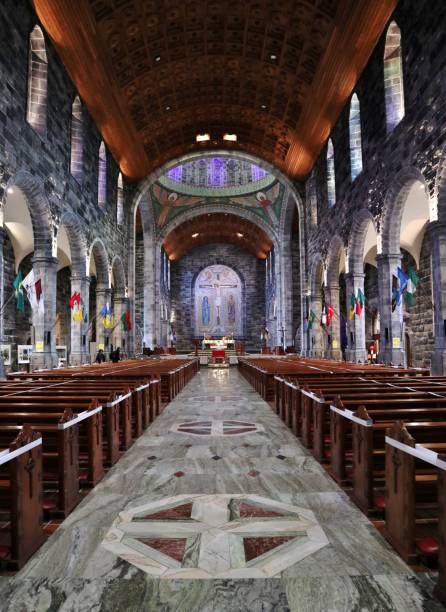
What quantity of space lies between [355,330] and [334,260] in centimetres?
417

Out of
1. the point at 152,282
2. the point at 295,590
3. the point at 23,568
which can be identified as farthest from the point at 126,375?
the point at 152,282

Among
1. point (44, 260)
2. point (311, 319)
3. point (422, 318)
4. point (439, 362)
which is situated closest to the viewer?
point (439, 362)

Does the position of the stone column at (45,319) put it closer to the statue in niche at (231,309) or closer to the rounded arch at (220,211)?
the rounded arch at (220,211)

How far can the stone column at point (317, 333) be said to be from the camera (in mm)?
21734

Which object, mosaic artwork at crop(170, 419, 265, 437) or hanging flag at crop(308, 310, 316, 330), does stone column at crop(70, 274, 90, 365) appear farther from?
hanging flag at crop(308, 310, 316, 330)

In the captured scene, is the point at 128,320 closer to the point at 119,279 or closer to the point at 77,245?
the point at 119,279

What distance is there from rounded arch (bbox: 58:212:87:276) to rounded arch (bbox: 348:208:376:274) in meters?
9.70

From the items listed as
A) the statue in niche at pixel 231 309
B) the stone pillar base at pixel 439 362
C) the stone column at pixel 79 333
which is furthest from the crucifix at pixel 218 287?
the stone pillar base at pixel 439 362

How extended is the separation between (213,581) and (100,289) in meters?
17.6

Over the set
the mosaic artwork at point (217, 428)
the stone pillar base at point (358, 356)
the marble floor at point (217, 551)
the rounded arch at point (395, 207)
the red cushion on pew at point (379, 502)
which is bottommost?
the mosaic artwork at point (217, 428)

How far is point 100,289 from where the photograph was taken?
19.1 meters

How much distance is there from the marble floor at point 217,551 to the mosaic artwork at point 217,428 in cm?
174

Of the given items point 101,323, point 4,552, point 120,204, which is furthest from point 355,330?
point 4,552

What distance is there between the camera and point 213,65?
17.6 m
